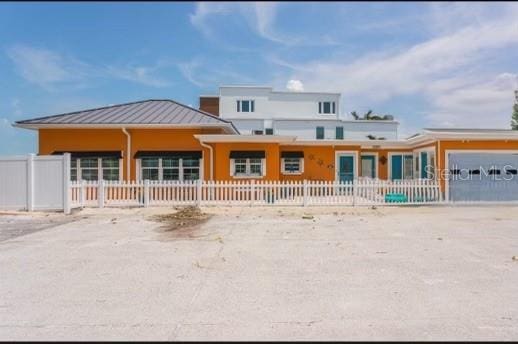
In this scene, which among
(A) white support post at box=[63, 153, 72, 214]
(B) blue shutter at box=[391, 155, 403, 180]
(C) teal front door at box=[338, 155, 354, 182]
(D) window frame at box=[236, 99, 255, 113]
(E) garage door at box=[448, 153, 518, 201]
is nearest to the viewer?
(A) white support post at box=[63, 153, 72, 214]

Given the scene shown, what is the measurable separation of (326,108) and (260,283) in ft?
125

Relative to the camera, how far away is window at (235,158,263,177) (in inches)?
773

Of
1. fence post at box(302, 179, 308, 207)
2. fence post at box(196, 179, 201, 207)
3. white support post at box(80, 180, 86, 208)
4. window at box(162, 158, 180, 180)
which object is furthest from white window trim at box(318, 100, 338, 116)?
white support post at box(80, 180, 86, 208)

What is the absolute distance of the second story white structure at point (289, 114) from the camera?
133 ft

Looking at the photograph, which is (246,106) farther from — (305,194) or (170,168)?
(305,194)

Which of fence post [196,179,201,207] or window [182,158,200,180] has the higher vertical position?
window [182,158,200,180]

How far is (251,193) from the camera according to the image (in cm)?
1630

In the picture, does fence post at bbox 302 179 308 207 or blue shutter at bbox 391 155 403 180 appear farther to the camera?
blue shutter at bbox 391 155 403 180

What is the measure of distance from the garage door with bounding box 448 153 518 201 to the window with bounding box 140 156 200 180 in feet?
36.6

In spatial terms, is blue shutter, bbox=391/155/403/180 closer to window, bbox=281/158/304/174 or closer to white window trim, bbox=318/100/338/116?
window, bbox=281/158/304/174

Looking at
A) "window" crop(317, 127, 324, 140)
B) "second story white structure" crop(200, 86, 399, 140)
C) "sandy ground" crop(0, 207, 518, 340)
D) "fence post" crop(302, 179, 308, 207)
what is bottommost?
"sandy ground" crop(0, 207, 518, 340)

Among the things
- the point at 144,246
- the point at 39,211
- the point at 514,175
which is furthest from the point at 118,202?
the point at 514,175

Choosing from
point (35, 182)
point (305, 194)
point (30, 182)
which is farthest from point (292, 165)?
point (30, 182)

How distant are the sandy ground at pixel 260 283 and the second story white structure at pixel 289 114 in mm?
30296
